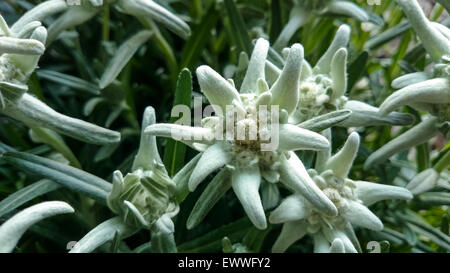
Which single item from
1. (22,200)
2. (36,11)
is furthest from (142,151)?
(36,11)

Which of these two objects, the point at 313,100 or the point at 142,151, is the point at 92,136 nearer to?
the point at 142,151

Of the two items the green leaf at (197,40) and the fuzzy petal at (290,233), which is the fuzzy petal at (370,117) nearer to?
the fuzzy petal at (290,233)

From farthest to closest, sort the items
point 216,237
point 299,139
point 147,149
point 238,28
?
point 238,28 → point 216,237 → point 147,149 → point 299,139

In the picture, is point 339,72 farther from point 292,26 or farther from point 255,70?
point 292,26

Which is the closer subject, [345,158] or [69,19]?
[345,158]

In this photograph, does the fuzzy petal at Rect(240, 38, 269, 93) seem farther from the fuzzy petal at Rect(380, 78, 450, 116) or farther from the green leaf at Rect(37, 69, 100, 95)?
the green leaf at Rect(37, 69, 100, 95)

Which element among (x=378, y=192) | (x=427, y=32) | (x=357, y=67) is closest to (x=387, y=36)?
(x=357, y=67)
